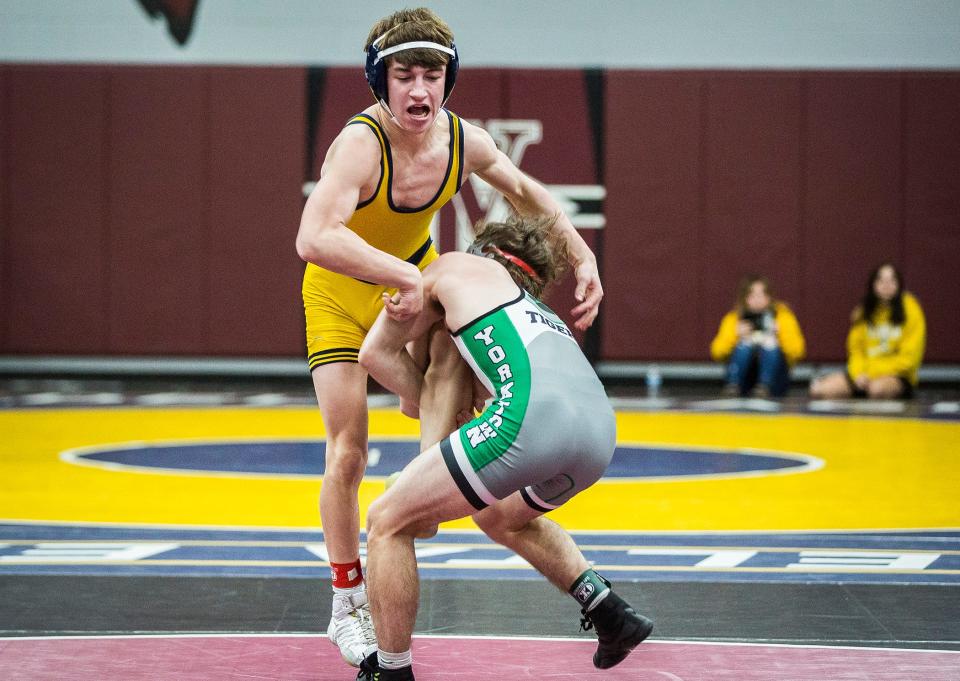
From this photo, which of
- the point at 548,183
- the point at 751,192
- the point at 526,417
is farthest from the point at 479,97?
the point at 526,417

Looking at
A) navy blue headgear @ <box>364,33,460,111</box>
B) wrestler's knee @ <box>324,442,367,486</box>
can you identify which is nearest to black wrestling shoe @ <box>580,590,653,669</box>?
wrestler's knee @ <box>324,442,367,486</box>

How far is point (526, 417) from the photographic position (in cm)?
321

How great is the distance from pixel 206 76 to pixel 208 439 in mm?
5857

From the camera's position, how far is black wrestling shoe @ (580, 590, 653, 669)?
346 cm

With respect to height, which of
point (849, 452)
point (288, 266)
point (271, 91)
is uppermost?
point (271, 91)

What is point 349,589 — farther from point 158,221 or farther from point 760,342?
point 158,221

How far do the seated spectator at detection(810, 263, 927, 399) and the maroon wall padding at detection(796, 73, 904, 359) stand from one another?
1506mm

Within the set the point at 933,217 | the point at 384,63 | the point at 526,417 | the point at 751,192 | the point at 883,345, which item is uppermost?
the point at 384,63

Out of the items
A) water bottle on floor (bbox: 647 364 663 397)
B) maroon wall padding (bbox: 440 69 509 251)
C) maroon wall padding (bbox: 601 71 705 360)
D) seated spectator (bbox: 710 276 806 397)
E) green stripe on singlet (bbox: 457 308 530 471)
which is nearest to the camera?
green stripe on singlet (bbox: 457 308 530 471)

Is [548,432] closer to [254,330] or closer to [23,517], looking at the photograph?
[23,517]

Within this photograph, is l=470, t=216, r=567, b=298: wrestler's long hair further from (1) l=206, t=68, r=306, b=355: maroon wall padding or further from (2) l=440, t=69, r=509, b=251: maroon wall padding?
(1) l=206, t=68, r=306, b=355: maroon wall padding

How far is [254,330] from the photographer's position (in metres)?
13.6

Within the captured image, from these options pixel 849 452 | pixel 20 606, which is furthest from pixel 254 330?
pixel 20 606

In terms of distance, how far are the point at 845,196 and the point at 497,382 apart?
10.9 m
